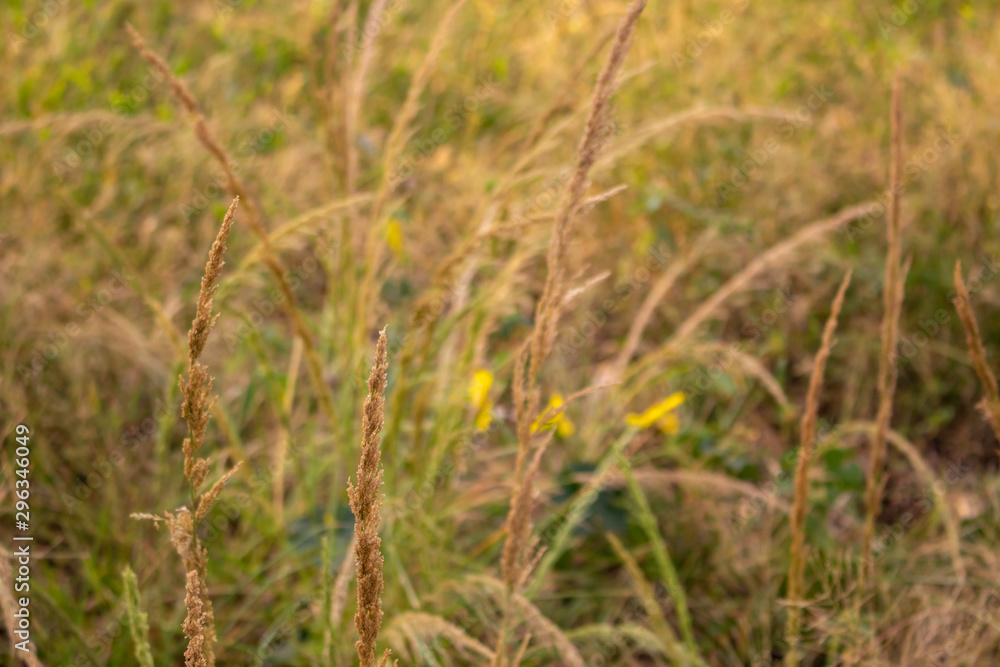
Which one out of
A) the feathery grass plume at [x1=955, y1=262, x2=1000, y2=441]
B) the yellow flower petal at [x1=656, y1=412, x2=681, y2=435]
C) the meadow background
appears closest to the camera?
the feathery grass plume at [x1=955, y1=262, x2=1000, y2=441]

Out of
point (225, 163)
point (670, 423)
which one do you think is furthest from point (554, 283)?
point (670, 423)

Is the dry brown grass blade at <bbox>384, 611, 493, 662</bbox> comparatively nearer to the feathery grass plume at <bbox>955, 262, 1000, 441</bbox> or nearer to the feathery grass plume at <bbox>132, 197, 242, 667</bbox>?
the feathery grass plume at <bbox>132, 197, 242, 667</bbox>

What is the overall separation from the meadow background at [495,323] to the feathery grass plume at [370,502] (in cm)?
28

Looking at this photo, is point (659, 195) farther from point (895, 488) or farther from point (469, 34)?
point (469, 34)

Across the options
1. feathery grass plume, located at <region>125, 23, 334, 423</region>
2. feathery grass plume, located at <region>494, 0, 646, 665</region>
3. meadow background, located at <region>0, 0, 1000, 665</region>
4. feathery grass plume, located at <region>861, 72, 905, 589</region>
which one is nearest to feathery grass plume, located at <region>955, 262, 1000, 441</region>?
feathery grass plume, located at <region>861, 72, 905, 589</region>

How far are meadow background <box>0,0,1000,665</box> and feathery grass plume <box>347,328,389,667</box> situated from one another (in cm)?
28

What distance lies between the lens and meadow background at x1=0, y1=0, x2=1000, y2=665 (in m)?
1.33

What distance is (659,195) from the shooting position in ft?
7.27

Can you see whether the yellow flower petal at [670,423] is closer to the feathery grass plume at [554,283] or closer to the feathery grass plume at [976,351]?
the feathery grass plume at [976,351]

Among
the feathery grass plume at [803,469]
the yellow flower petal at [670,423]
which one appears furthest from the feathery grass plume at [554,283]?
the yellow flower petal at [670,423]

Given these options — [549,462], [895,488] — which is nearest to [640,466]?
[549,462]

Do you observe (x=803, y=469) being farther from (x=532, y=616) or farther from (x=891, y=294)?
(x=532, y=616)

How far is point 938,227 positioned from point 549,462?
1287 millimetres

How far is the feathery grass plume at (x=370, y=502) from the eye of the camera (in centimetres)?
60
